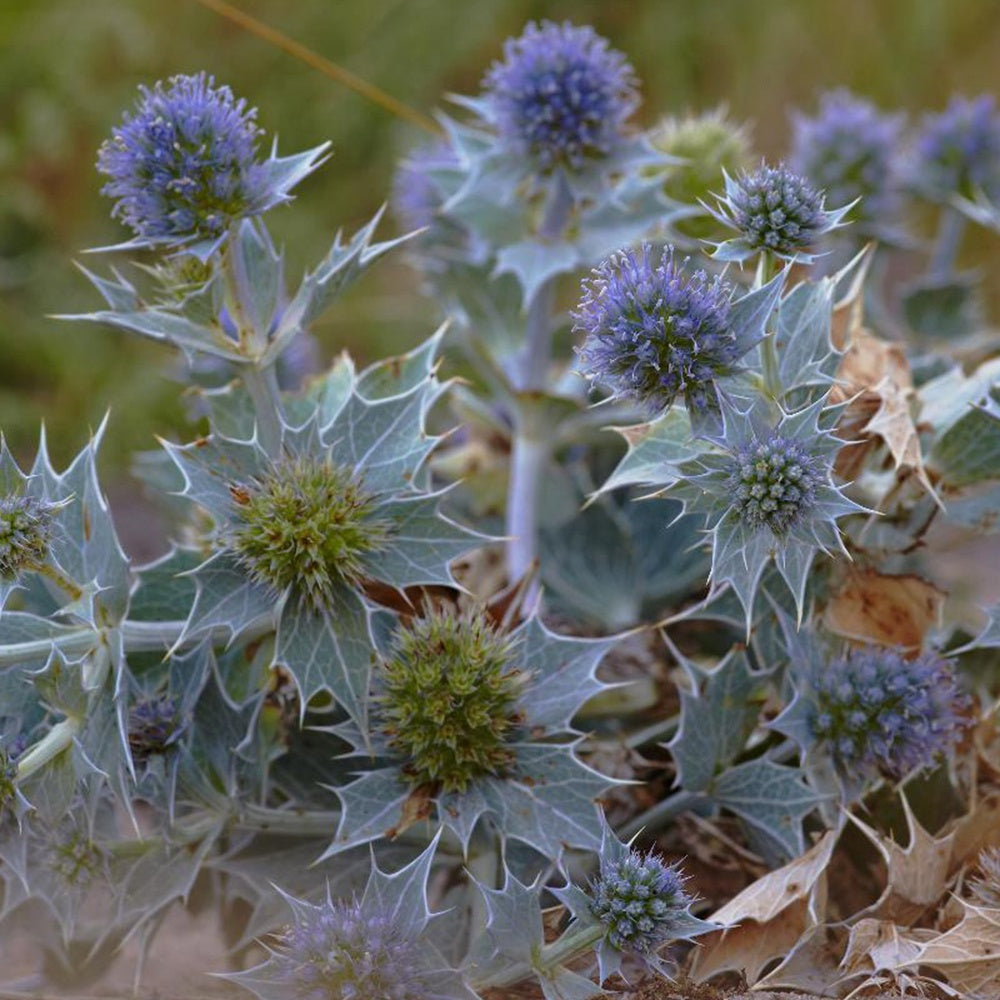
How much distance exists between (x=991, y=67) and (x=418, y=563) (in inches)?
94.6

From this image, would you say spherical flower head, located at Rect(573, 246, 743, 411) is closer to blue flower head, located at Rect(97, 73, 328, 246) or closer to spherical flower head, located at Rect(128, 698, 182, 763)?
blue flower head, located at Rect(97, 73, 328, 246)

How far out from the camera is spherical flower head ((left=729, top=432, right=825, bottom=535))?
30.9 inches

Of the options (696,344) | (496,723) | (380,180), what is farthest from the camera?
(380,180)

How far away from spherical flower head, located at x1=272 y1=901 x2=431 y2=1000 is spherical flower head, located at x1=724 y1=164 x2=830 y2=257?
1.61ft

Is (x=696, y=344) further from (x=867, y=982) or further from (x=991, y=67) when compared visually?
(x=991, y=67)

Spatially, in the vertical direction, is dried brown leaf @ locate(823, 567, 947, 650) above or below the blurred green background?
below

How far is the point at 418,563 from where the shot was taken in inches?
36.1

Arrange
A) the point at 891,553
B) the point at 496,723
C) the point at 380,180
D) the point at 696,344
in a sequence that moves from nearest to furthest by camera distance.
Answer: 1. the point at 696,344
2. the point at 496,723
3. the point at 891,553
4. the point at 380,180

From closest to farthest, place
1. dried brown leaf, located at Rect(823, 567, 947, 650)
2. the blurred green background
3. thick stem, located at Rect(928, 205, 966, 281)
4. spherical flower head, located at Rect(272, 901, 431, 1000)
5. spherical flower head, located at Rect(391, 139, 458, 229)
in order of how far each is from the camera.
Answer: spherical flower head, located at Rect(272, 901, 431, 1000) < dried brown leaf, located at Rect(823, 567, 947, 650) < spherical flower head, located at Rect(391, 139, 458, 229) < thick stem, located at Rect(928, 205, 966, 281) < the blurred green background

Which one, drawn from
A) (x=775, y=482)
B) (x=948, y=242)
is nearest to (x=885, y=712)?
(x=775, y=482)

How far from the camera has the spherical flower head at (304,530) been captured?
859mm

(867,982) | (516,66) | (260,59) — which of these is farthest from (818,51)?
(867,982)

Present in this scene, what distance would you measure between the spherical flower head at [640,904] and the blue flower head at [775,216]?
0.38m

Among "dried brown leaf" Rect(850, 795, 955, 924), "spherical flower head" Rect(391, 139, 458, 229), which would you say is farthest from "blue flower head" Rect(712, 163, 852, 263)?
"spherical flower head" Rect(391, 139, 458, 229)
